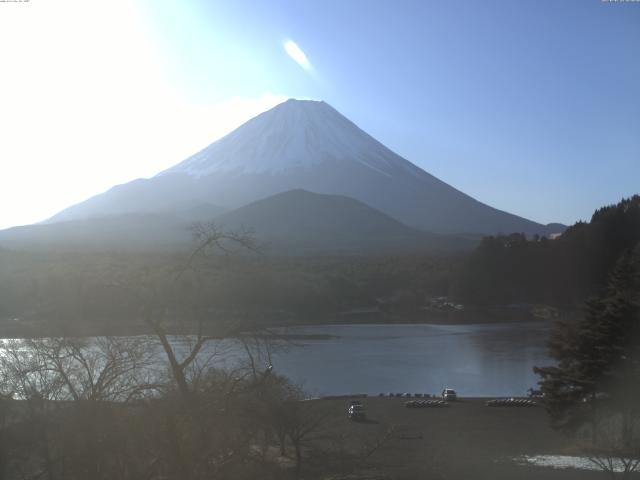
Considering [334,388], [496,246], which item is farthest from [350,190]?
[334,388]

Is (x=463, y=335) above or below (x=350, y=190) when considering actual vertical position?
below

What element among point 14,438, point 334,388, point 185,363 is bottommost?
point 334,388

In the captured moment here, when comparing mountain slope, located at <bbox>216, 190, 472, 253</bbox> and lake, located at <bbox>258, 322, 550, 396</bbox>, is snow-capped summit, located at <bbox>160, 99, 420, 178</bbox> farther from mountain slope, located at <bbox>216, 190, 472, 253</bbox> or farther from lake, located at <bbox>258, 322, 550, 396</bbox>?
lake, located at <bbox>258, 322, 550, 396</bbox>

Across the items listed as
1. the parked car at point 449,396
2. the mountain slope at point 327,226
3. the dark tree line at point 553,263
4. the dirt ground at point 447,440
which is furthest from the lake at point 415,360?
the mountain slope at point 327,226

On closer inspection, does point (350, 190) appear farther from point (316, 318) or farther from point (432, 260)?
point (316, 318)

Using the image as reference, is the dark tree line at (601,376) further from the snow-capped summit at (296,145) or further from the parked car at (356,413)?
the snow-capped summit at (296,145)

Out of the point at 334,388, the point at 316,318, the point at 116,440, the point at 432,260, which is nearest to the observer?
the point at 116,440

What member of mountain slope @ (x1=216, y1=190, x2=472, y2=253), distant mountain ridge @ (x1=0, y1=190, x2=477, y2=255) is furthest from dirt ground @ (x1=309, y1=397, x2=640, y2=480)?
mountain slope @ (x1=216, y1=190, x2=472, y2=253)
